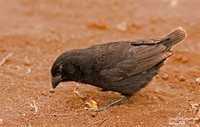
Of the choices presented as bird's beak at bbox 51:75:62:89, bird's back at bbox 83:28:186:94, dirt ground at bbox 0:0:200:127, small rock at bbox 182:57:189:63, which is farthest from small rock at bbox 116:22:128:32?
bird's beak at bbox 51:75:62:89

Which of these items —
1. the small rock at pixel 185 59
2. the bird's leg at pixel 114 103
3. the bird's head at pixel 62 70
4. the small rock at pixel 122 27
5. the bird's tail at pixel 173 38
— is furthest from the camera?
the small rock at pixel 122 27

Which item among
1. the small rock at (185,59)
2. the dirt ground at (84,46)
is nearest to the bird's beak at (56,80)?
the dirt ground at (84,46)

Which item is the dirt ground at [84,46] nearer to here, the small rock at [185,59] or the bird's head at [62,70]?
the small rock at [185,59]

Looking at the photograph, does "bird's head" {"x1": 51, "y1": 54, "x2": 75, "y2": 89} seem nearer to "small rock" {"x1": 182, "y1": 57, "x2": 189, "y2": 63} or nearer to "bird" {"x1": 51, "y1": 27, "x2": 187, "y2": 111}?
"bird" {"x1": 51, "y1": 27, "x2": 187, "y2": 111}

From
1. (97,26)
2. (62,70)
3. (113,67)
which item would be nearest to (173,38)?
(113,67)

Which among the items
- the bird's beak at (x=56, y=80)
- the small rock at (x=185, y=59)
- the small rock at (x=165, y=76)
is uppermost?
the bird's beak at (x=56, y=80)

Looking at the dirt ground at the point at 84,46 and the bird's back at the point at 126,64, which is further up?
the bird's back at the point at 126,64

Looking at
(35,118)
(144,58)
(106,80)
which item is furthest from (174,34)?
(35,118)
